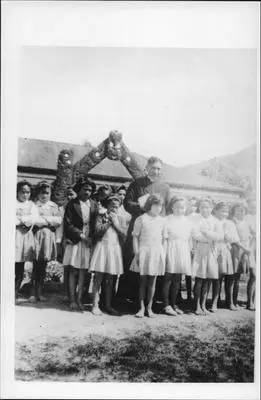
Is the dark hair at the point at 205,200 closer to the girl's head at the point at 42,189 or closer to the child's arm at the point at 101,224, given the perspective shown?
the child's arm at the point at 101,224

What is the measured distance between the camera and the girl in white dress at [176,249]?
307 centimetres

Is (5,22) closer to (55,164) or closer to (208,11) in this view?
(55,164)

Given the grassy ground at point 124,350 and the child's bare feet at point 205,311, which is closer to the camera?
the grassy ground at point 124,350

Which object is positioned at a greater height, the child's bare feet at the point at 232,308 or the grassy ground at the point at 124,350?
the child's bare feet at the point at 232,308

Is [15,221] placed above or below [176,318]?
above

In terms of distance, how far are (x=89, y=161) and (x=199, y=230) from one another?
3.27 feet

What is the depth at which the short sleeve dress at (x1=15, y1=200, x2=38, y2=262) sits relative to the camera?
305 cm

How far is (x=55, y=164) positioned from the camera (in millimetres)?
3049

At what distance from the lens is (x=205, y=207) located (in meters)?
3.09

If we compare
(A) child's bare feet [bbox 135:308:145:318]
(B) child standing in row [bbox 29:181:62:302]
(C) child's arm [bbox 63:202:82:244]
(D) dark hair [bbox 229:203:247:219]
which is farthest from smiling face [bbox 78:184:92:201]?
(D) dark hair [bbox 229:203:247:219]

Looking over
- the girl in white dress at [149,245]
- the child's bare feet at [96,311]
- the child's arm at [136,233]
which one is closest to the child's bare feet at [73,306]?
the child's bare feet at [96,311]

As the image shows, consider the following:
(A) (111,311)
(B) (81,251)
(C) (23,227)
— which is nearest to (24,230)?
(C) (23,227)

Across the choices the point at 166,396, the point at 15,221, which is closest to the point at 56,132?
the point at 15,221

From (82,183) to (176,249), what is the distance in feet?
2.88
